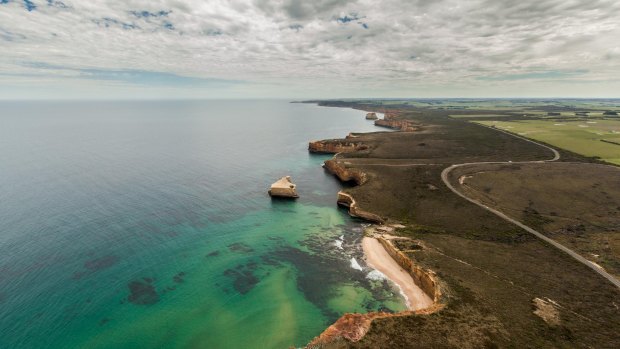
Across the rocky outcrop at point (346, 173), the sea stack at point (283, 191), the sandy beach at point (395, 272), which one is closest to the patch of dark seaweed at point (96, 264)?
the sea stack at point (283, 191)

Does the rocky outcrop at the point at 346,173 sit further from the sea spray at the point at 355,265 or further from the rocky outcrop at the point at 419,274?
the sea spray at the point at 355,265

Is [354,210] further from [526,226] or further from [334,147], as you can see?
[334,147]

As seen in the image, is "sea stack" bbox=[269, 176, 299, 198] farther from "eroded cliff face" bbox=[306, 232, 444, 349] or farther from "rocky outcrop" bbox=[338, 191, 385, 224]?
"eroded cliff face" bbox=[306, 232, 444, 349]

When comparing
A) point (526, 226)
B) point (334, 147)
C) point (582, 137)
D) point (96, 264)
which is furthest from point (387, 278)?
point (582, 137)

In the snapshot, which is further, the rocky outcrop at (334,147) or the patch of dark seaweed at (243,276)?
the rocky outcrop at (334,147)

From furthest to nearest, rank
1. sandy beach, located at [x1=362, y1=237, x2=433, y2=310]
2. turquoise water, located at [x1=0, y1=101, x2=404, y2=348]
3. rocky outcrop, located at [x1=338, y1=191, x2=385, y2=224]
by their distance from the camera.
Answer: rocky outcrop, located at [x1=338, y1=191, x2=385, y2=224] < sandy beach, located at [x1=362, y1=237, x2=433, y2=310] < turquoise water, located at [x1=0, y1=101, x2=404, y2=348]

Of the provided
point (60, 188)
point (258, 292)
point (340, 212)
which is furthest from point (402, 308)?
point (60, 188)

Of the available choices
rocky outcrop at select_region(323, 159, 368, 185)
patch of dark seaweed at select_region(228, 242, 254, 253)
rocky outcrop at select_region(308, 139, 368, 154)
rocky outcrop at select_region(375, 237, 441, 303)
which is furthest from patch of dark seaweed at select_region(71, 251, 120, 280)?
rocky outcrop at select_region(308, 139, 368, 154)

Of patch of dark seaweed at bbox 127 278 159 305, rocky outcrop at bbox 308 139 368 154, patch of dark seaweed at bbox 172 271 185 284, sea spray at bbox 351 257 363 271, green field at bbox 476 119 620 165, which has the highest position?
green field at bbox 476 119 620 165
